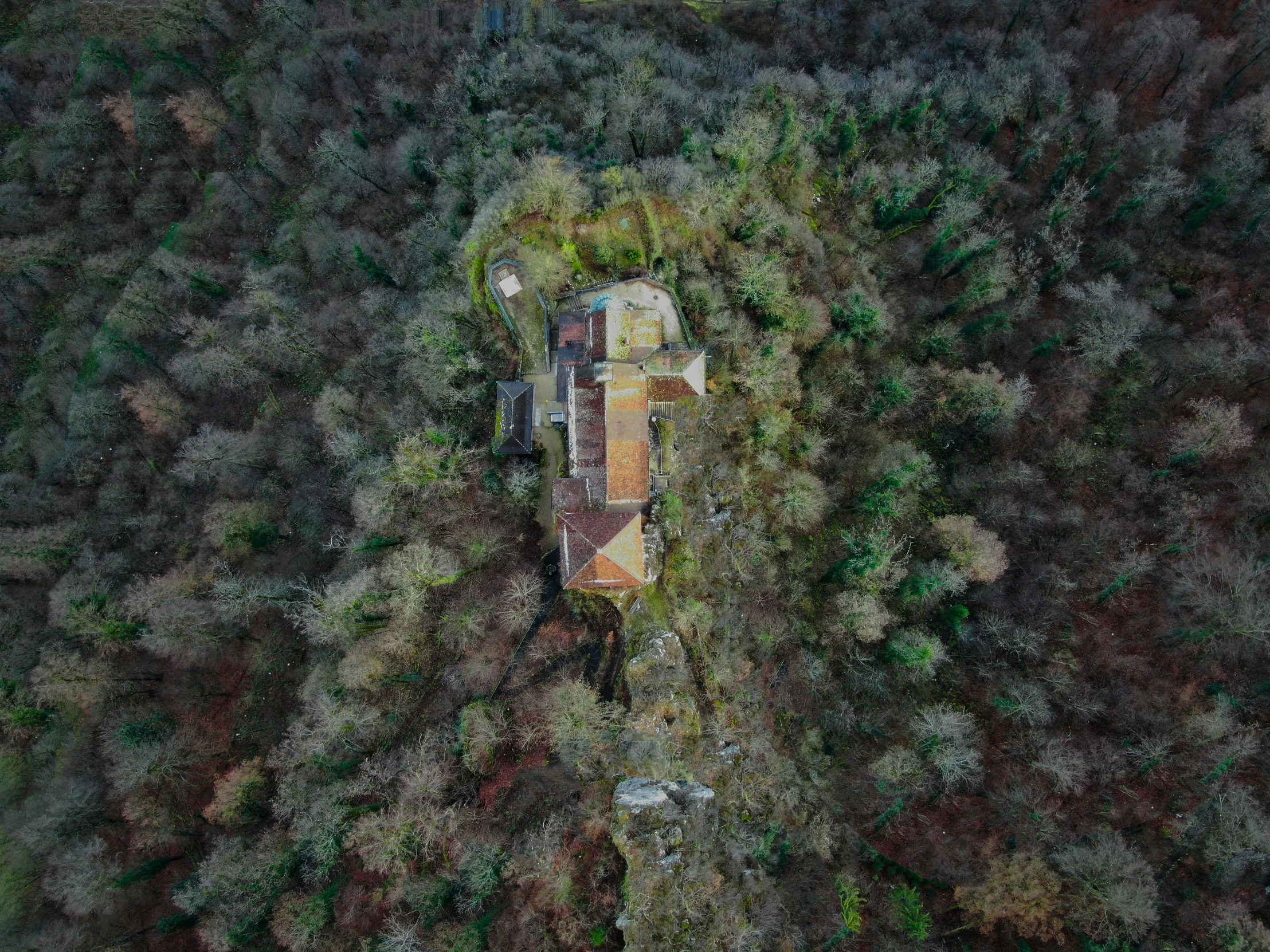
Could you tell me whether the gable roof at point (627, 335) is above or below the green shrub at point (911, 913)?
above

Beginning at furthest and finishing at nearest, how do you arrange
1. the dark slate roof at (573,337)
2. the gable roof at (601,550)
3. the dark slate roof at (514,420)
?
the dark slate roof at (514,420)
the dark slate roof at (573,337)
the gable roof at (601,550)

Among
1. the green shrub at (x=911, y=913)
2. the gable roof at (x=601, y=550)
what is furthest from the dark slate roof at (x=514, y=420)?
the green shrub at (x=911, y=913)

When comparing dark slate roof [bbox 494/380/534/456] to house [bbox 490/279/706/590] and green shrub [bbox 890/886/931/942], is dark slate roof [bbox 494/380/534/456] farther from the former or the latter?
green shrub [bbox 890/886/931/942]

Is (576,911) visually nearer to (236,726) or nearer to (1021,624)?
(236,726)

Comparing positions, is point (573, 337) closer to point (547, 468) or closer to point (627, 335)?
point (627, 335)

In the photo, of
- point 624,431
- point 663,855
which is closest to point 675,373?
point 624,431

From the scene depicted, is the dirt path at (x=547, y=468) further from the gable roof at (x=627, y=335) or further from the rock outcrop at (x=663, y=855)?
the rock outcrop at (x=663, y=855)

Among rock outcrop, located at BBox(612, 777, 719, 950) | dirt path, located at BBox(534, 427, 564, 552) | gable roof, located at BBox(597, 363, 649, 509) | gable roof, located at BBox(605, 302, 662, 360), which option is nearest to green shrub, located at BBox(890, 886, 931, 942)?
rock outcrop, located at BBox(612, 777, 719, 950)
